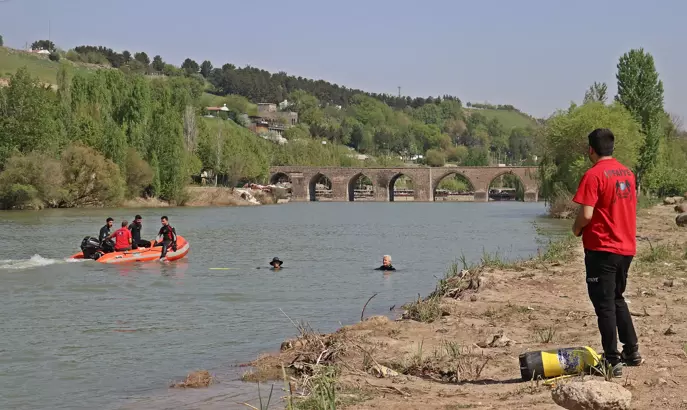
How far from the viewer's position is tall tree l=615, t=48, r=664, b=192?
52.3m

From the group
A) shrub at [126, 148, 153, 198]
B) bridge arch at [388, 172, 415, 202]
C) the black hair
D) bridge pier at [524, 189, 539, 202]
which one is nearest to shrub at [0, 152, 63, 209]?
shrub at [126, 148, 153, 198]

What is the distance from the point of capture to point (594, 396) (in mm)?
5430

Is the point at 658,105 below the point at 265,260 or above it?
above

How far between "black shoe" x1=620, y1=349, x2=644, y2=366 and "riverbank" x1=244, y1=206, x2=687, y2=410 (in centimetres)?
9

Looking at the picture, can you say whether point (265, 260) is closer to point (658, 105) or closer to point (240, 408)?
point (240, 408)

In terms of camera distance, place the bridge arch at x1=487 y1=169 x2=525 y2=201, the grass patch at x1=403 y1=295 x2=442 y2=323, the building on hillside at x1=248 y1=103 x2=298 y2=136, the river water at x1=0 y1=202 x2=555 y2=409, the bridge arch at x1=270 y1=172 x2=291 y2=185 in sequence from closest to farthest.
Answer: the river water at x1=0 y1=202 x2=555 y2=409
the grass patch at x1=403 y1=295 x2=442 y2=323
the bridge arch at x1=487 y1=169 x2=525 y2=201
the bridge arch at x1=270 y1=172 x2=291 y2=185
the building on hillside at x1=248 y1=103 x2=298 y2=136

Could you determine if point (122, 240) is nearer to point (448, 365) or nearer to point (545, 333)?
point (545, 333)

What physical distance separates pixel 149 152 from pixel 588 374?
59431mm

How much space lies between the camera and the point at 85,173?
2203 inches

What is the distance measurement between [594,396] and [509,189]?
5162 inches

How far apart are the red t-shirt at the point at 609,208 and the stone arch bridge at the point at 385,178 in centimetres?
10134

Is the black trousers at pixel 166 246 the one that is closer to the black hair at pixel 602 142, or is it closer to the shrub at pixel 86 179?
the black hair at pixel 602 142

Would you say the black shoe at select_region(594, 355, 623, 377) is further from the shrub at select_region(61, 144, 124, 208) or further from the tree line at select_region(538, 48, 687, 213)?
the shrub at select_region(61, 144, 124, 208)

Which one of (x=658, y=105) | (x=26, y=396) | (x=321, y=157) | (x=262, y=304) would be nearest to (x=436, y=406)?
(x=26, y=396)
